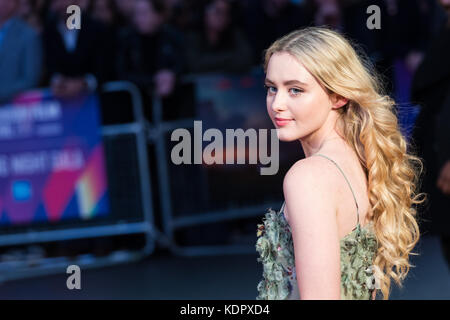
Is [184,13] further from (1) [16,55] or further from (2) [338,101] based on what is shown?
(2) [338,101]

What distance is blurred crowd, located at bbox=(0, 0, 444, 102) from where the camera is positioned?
632 centimetres

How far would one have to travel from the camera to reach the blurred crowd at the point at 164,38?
6324mm

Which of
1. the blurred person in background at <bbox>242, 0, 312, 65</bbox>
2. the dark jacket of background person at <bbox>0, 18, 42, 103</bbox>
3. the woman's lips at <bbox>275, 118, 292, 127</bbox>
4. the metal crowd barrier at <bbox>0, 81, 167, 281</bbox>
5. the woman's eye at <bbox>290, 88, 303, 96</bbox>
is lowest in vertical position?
the metal crowd barrier at <bbox>0, 81, 167, 281</bbox>

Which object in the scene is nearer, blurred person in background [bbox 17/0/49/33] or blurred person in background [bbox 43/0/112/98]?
blurred person in background [bbox 43/0/112/98]

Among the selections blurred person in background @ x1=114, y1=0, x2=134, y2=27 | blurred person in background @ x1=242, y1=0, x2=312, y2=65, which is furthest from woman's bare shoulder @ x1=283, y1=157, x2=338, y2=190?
blurred person in background @ x1=114, y1=0, x2=134, y2=27

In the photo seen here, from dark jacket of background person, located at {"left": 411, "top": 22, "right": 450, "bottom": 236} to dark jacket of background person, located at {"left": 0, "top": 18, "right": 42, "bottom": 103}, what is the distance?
3587mm

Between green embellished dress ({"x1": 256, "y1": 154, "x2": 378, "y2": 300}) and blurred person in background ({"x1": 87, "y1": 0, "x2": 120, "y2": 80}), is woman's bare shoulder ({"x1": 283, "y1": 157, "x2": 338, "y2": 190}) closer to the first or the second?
green embellished dress ({"x1": 256, "y1": 154, "x2": 378, "y2": 300})

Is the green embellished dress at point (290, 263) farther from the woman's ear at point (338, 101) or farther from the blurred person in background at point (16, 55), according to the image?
the blurred person in background at point (16, 55)

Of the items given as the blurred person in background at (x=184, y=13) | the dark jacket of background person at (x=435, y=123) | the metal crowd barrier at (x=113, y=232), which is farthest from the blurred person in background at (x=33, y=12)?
the dark jacket of background person at (x=435, y=123)

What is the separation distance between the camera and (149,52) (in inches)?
259

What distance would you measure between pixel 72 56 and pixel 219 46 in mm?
1332

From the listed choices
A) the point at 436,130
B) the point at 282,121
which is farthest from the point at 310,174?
the point at 436,130

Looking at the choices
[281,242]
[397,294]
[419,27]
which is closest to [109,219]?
[397,294]

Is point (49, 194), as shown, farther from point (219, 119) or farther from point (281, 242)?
point (281, 242)
